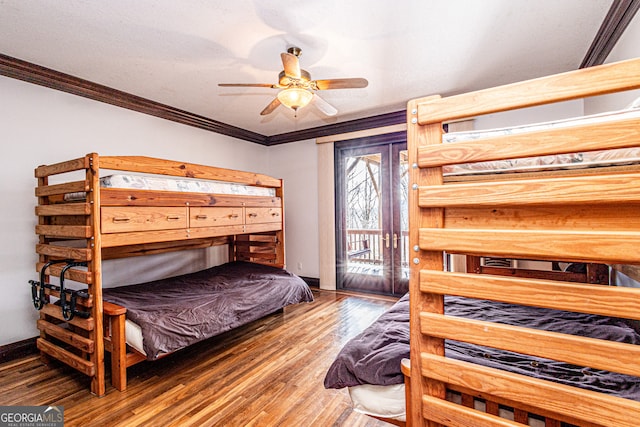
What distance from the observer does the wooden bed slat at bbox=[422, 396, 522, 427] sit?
1019mm

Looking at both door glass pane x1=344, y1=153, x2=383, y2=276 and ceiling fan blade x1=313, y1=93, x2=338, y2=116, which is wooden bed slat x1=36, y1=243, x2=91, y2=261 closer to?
ceiling fan blade x1=313, y1=93, x2=338, y2=116

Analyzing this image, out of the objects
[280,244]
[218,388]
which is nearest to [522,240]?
[218,388]

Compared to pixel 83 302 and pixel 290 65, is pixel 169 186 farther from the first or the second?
pixel 290 65

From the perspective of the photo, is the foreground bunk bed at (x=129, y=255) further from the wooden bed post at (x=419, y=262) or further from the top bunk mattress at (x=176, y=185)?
the wooden bed post at (x=419, y=262)

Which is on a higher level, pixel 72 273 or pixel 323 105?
pixel 323 105

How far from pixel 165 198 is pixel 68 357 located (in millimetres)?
1366

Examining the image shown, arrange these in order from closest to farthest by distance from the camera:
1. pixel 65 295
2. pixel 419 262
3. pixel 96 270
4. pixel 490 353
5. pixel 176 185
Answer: pixel 419 262 → pixel 490 353 → pixel 96 270 → pixel 65 295 → pixel 176 185

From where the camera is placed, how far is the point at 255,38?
2285 mm

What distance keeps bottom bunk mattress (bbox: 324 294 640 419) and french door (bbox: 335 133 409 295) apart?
235 centimetres

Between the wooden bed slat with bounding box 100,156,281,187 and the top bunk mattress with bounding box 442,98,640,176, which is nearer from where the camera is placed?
the top bunk mattress with bounding box 442,98,640,176

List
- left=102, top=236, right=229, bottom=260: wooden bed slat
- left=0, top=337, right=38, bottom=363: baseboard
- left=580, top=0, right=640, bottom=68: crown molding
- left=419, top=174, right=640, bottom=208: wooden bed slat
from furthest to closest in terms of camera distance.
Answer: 1. left=102, top=236, right=229, bottom=260: wooden bed slat
2. left=0, top=337, right=38, bottom=363: baseboard
3. left=580, top=0, right=640, bottom=68: crown molding
4. left=419, top=174, right=640, bottom=208: wooden bed slat

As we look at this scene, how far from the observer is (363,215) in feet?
14.8

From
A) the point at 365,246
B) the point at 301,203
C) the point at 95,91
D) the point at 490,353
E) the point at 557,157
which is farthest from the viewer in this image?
the point at 301,203

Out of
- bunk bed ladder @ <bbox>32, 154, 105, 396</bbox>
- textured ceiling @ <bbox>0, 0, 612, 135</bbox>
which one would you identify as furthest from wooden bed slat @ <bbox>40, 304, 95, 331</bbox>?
textured ceiling @ <bbox>0, 0, 612, 135</bbox>
